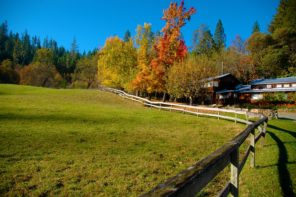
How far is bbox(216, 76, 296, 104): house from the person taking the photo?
1626 inches

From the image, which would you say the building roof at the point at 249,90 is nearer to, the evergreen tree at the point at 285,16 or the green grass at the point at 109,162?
the evergreen tree at the point at 285,16

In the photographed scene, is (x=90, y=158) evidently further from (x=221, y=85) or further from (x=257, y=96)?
(x=221, y=85)

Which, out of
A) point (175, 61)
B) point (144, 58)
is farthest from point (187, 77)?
point (144, 58)

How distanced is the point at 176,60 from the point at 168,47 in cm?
287

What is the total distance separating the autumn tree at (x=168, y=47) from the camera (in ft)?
110

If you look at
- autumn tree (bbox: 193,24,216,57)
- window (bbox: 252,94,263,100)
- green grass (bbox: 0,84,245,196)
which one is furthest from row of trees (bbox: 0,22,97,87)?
green grass (bbox: 0,84,245,196)

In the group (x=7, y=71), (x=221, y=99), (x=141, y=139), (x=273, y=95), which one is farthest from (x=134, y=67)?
(x=7, y=71)

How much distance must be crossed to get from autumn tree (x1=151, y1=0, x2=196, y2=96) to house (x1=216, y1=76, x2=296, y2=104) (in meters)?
18.8

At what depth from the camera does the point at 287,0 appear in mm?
68812

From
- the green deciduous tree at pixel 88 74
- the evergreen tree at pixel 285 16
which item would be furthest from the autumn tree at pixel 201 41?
the green deciduous tree at pixel 88 74

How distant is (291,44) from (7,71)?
96984 millimetres

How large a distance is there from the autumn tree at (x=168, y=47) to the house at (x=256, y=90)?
18.8 metres

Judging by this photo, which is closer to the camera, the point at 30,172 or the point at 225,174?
the point at 30,172

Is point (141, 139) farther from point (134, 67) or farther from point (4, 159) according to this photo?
point (134, 67)
